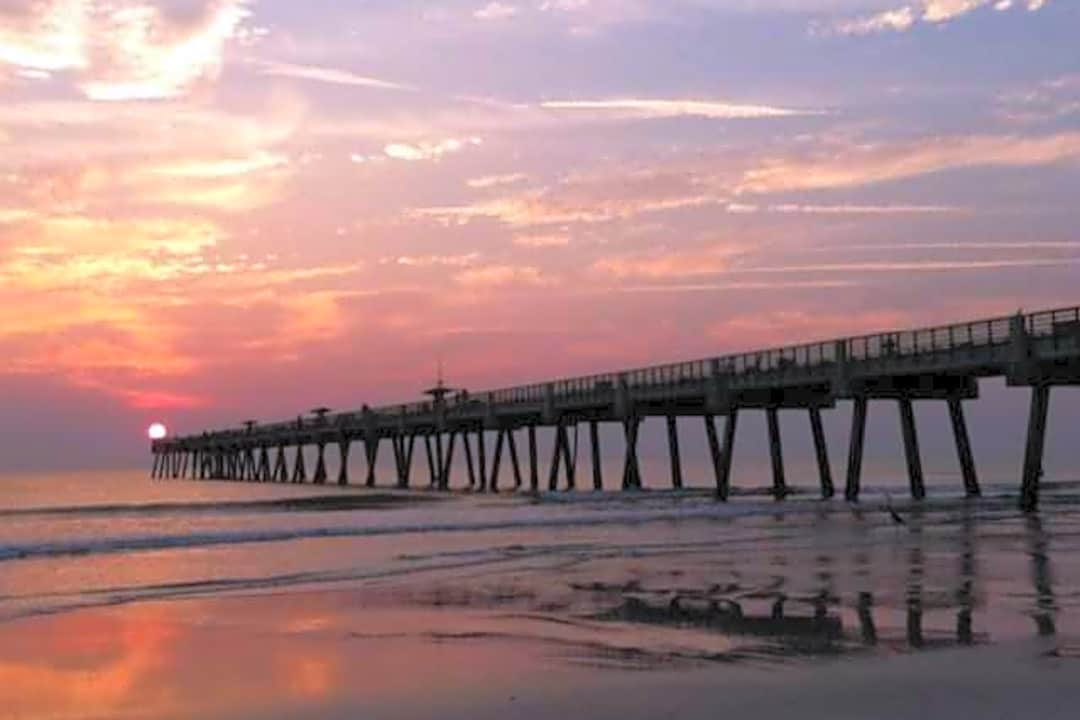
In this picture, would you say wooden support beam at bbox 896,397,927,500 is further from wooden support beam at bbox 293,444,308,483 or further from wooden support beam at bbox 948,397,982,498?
wooden support beam at bbox 293,444,308,483

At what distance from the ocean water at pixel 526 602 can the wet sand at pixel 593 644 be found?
5 centimetres

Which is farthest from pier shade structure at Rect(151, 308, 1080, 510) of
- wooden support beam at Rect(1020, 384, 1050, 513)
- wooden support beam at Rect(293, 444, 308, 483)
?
wooden support beam at Rect(293, 444, 308, 483)

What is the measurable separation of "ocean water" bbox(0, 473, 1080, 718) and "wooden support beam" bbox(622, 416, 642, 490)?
2526 cm

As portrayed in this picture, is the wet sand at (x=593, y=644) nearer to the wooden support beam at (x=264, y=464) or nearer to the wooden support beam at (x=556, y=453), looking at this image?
the wooden support beam at (x=556, y=453)

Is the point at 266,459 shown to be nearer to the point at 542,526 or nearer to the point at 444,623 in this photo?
the point at 542,526

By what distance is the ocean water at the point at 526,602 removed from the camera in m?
11.0

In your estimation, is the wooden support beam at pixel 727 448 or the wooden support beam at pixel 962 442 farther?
the wooden support beam at pixel 727 448

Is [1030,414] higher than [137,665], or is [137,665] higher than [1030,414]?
[1030,414]

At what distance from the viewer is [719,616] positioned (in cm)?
1409

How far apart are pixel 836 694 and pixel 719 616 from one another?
4753mm

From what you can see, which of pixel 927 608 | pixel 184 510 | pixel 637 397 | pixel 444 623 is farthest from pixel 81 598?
pixel 637 397

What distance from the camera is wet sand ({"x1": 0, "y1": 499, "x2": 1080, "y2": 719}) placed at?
9.47 metres

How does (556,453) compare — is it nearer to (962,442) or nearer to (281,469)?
(962,442)

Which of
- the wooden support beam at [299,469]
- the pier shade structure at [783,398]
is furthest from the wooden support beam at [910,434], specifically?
the wooden support beam at [299,469]
